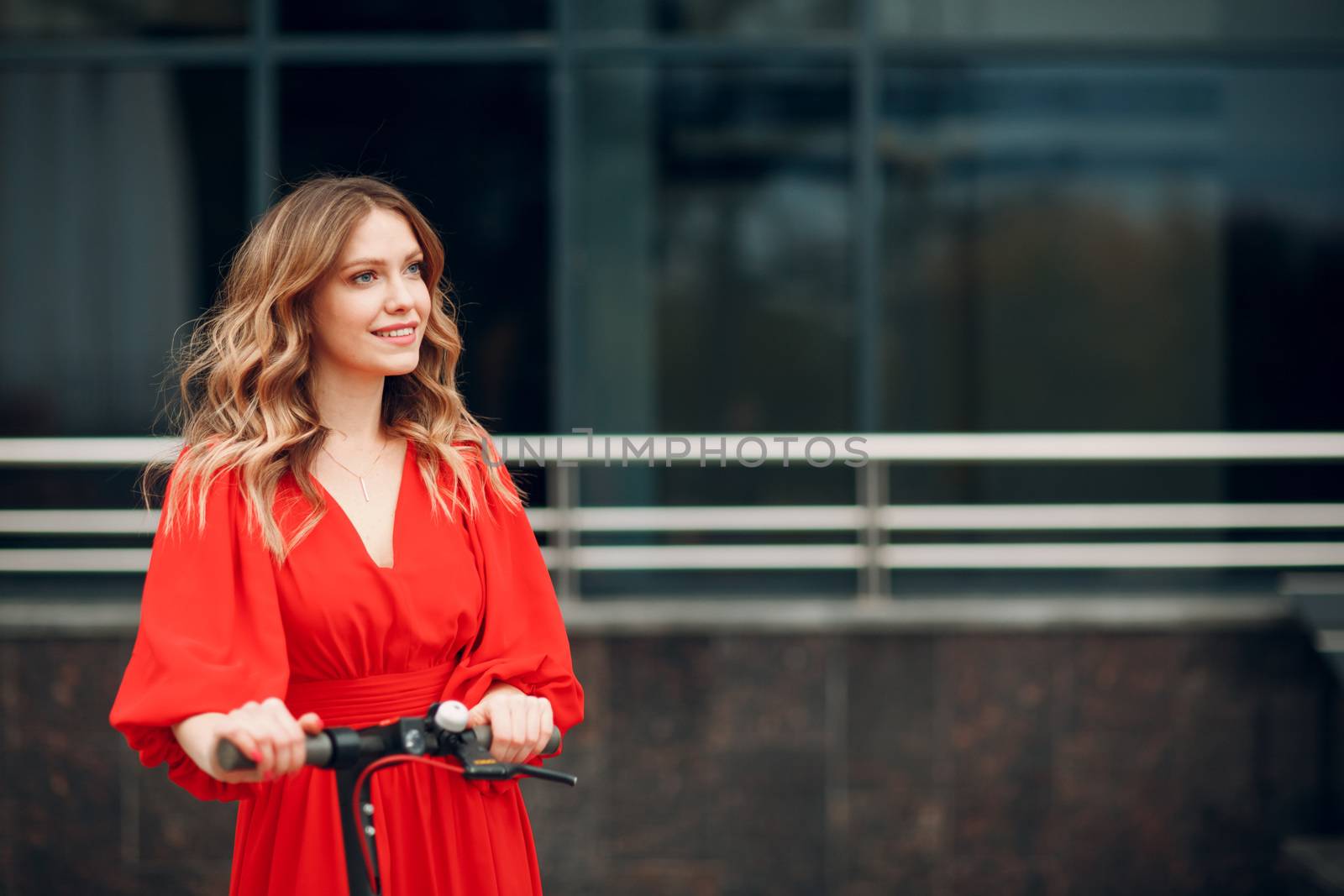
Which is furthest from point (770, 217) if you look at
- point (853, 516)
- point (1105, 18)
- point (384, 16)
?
point (384, 16)

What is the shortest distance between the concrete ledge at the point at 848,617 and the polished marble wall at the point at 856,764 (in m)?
0.05

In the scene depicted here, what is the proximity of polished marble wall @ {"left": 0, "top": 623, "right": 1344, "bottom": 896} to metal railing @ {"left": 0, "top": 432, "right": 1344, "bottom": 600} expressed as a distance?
51cm

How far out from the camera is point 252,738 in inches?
67.2

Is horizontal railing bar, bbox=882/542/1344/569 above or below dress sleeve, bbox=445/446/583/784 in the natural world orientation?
below

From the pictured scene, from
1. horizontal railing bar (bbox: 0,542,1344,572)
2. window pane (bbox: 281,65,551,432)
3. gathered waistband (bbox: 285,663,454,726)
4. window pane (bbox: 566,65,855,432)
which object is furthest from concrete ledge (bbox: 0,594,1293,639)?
gathered waistband (bbox: 285,663,454,726)

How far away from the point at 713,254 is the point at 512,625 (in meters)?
4.74

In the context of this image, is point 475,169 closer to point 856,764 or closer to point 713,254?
point 713,254

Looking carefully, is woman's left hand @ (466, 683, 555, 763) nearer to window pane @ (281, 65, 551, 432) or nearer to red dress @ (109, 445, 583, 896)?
red dress @ (109, 445, 583, 896)

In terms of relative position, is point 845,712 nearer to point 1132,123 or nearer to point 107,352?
point 1132,123

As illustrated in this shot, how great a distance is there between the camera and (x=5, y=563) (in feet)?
18.7

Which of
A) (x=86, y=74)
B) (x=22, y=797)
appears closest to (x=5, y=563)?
(x=22, y=797)

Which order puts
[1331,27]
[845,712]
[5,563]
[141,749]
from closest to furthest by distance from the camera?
1. [141,749]
2. [845,712]
3. [5,563]
4. [1331,27]

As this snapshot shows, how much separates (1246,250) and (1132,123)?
2.99 ft

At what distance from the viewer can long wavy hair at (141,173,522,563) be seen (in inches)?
78.1
